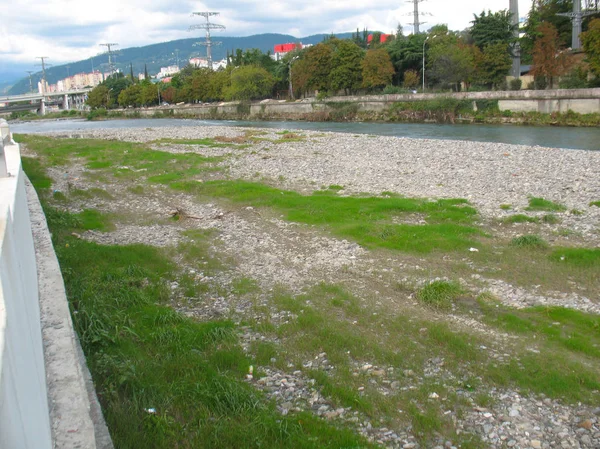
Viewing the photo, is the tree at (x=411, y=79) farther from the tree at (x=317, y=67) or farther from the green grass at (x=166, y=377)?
the green grass at (x=166, y=377)

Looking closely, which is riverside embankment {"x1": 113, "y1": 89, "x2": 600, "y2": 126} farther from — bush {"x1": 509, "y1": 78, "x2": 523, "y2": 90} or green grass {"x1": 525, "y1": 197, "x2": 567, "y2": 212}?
green grass {"x1": 525, "y1": 197, "x2": 567, "y2": 212}

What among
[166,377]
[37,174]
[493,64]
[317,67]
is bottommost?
[166,377]

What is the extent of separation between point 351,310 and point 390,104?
65.8 m

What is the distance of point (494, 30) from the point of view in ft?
236

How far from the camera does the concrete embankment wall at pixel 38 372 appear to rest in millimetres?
2662

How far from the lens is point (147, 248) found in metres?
11.6

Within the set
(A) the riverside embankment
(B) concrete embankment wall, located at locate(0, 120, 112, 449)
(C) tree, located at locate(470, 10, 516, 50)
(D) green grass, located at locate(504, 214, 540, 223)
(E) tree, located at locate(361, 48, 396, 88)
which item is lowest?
(D) green grass, located at locate(504, 214, 540, 223)

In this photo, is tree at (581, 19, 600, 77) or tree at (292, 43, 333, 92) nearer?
tree at (581, 19, 600, 77)

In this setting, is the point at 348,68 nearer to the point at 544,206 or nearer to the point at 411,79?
the point at 411,79

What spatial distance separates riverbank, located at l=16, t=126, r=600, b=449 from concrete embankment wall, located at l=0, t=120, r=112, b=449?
0.70m

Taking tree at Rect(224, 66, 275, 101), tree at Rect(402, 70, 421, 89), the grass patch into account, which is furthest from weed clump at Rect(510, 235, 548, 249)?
tree at Rect(224, 66, 275, 101)

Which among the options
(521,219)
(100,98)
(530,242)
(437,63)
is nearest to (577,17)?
(437,63)

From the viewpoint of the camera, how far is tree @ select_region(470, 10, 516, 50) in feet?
236

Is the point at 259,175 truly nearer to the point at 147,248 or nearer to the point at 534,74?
the point at 147,248
